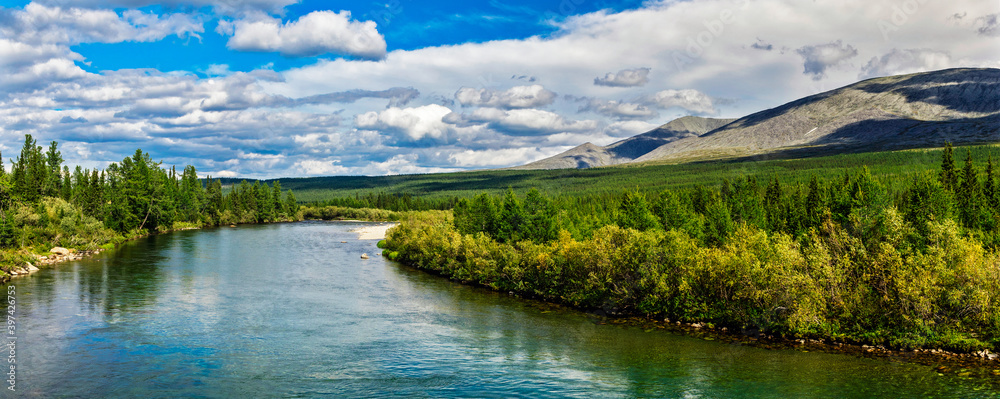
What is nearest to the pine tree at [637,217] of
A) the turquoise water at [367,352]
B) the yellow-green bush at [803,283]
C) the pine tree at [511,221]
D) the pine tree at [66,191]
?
the pine tree at [511,221]

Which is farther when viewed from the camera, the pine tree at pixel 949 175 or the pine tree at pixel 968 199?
the pine tree at pixel 949 175

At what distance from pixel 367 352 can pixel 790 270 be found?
32.2 m

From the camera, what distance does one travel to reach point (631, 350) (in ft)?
137

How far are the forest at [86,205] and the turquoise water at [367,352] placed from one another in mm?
23382

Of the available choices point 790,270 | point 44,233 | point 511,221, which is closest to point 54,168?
point 44,233

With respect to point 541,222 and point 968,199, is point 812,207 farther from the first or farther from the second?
point 541,222

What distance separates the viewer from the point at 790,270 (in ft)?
143

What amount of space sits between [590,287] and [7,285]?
196ft

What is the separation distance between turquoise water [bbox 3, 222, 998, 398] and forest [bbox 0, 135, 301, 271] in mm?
23382

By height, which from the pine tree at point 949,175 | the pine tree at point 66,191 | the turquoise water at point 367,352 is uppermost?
the pine tree at point 66,191

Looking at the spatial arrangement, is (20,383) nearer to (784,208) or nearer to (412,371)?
(412,371)

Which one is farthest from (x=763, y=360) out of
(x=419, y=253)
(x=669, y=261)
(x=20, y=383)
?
(x=419, y=253)

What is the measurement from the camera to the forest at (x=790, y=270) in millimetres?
39969

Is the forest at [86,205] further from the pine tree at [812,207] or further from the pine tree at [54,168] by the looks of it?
the pine tree at [812,207]
